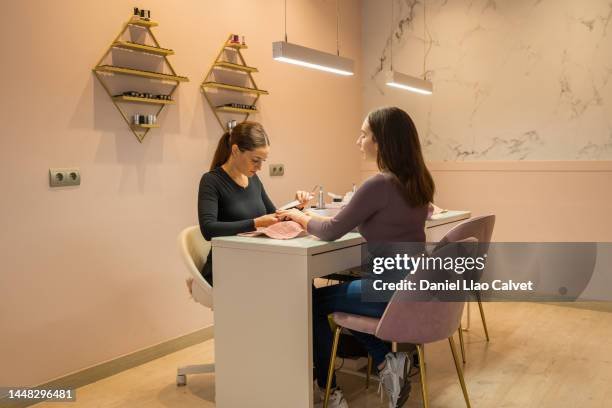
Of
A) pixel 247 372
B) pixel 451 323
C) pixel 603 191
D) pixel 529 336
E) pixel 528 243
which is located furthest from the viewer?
pixel 528 243

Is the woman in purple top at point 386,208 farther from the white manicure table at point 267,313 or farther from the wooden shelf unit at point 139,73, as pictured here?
the wooden shelf unit at point 139,73

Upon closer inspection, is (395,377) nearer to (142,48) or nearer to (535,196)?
(142,48)

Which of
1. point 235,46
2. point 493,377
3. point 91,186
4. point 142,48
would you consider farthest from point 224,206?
point 493,377

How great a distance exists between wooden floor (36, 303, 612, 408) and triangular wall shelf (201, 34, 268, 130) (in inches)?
57.6

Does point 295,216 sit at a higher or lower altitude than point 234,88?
lower

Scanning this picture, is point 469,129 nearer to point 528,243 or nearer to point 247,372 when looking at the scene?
point 528,243

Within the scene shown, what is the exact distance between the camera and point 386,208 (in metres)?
2.19

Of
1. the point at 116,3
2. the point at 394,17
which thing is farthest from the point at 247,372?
the point at 394,17

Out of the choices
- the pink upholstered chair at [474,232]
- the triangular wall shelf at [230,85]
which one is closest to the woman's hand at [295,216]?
the pink upholstered chair at [474,232]

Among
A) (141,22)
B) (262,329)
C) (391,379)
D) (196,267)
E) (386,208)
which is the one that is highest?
(141,22)

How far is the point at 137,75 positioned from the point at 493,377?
7.80 ft

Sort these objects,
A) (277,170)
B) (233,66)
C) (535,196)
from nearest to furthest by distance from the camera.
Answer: (233,66), (277,170), (535,196)

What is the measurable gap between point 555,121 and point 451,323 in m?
2.61

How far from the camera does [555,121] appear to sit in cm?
423
